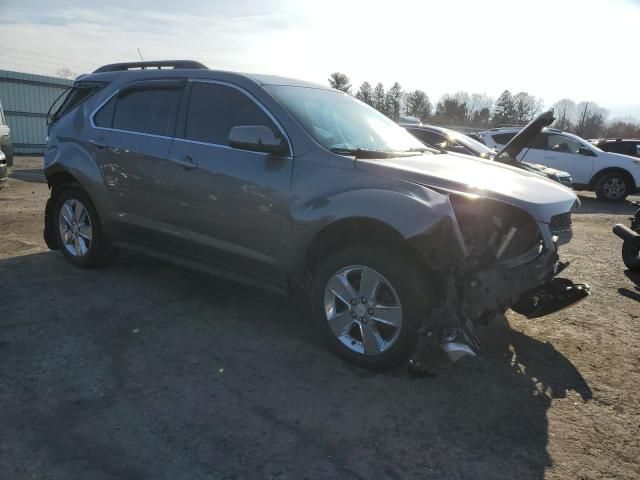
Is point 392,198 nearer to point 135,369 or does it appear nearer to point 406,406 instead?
point 406,406

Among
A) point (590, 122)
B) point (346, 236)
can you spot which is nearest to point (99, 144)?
point (346, 236)

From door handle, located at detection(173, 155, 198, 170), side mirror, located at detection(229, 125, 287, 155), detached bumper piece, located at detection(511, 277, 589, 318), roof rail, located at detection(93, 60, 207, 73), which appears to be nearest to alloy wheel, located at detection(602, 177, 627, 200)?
detached bumper piece, located at detection(511, 277, 589, 318)

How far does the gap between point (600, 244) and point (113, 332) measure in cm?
723

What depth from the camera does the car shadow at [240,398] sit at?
2557 millimetres

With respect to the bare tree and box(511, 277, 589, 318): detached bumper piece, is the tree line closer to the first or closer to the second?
the bare tree

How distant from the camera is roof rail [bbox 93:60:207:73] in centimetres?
465

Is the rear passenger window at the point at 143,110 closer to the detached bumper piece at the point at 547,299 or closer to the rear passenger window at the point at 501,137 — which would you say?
the detached bumper piece at the point at 547,299

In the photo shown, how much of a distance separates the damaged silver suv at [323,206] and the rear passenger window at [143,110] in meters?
0.01

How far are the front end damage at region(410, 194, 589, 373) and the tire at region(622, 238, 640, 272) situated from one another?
3.45 metres

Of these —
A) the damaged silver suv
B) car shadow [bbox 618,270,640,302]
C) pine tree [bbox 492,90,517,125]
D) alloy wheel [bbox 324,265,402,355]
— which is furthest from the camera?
pine tree [bbox 492,90,517,125]

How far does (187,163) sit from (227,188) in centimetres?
50

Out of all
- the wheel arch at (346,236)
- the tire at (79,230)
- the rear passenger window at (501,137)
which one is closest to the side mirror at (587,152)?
the rear passenger window at (501,137)

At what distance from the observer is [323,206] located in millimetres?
3500

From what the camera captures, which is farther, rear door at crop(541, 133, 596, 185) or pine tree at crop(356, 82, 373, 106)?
pine tree at crop(356, 82, 373, 106)
